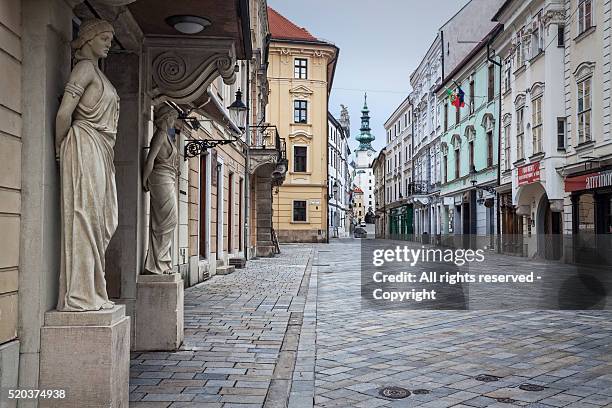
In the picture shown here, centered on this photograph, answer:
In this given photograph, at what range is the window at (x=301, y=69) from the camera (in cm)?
4538

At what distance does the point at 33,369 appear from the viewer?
413 cm

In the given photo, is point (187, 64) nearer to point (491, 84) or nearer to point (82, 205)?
point (82, 205)

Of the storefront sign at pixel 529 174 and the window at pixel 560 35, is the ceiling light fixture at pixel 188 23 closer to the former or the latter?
the window at pixel 560 35

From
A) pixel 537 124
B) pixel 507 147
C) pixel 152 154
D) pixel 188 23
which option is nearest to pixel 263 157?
pixel 537 124

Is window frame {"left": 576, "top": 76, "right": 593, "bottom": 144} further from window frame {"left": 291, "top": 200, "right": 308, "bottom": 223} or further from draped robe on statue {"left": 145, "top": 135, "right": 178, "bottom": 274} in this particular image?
window frame {"left": 291, "top": 200, "right": 308, "bottom": 223}

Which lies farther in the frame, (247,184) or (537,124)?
(537,124)

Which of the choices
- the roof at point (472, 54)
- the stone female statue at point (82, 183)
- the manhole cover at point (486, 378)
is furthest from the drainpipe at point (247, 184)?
the stone female statue at point (82, 183)

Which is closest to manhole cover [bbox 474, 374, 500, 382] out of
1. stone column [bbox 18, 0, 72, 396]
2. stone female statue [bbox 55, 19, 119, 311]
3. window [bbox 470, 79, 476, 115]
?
stone female statue [bbox 55, 19, 119, 311]

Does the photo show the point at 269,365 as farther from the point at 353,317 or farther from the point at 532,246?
the point at 532,246

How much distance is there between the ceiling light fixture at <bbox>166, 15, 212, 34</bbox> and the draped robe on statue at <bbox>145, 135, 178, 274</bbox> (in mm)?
1238

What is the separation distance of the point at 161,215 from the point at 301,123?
39684 millimetres

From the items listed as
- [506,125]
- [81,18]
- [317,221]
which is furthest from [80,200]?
[317,221]

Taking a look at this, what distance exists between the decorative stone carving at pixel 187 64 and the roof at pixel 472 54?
2429 centimetres

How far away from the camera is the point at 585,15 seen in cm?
2041
